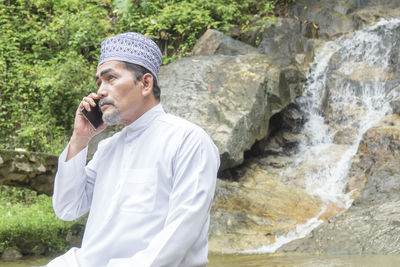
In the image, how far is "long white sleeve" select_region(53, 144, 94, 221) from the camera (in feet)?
7.54

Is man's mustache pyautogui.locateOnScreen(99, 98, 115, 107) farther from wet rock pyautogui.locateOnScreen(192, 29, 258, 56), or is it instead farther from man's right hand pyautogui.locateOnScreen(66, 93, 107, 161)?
wet rock pyautogui.locateOnScreen(192, 29, 258, 56)

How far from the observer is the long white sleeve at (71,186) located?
230 cm

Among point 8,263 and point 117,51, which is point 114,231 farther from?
point 8,263

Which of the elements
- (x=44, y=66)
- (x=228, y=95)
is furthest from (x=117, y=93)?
(x=44, y=66)

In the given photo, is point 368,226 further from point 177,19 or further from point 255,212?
point 177,19

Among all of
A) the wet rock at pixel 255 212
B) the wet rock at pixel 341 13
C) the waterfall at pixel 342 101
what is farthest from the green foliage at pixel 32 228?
the wet rock at pixel 341 13

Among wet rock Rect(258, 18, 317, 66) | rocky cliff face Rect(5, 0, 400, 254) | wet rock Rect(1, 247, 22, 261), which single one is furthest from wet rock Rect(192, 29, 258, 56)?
wet rock Rect(1, 247, 22, 261)

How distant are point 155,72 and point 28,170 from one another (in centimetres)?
481

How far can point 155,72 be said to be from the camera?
2.24 metres

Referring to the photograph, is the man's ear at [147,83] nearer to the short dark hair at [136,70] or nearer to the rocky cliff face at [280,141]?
the short dark hair at [136,70]

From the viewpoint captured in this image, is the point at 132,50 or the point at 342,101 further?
the point at 342,101

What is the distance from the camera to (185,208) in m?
1.83

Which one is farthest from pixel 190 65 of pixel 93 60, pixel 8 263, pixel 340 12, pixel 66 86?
pixel 340 12

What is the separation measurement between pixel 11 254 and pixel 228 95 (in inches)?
176
